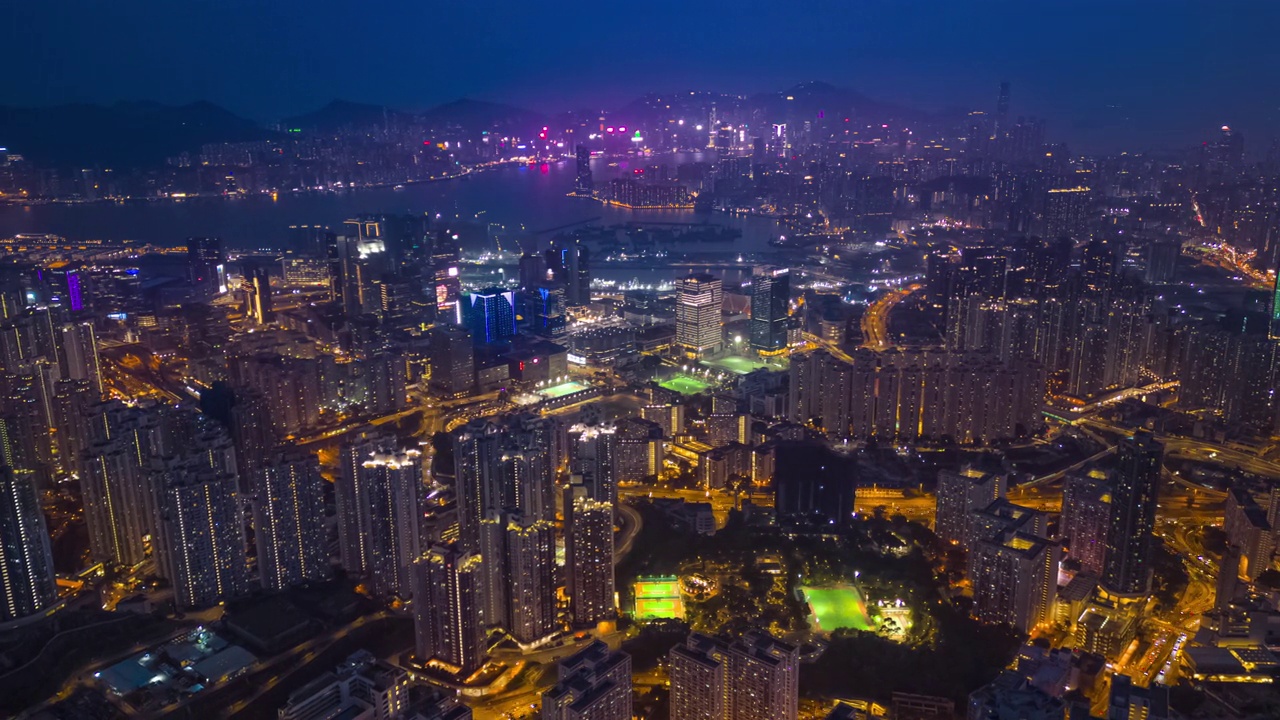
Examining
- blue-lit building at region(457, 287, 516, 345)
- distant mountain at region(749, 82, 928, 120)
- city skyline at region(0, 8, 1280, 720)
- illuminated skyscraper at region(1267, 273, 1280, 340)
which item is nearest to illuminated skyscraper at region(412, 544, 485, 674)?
city skyline at region(0, 8, 1280, 720)

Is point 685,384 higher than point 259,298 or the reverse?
the reverse

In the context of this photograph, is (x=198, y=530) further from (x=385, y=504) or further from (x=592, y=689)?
(x=592, y=689)

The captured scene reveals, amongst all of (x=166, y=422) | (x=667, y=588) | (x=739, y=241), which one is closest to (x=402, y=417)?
(x=166, y=422)

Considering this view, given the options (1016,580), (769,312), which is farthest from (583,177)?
(1016,580)

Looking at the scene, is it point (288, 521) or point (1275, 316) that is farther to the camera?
point (1275, 316)

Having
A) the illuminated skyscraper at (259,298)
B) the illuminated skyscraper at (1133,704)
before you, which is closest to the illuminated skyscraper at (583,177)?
the illuminated skyscraper at (259,298)

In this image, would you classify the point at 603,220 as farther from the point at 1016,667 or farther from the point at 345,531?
the point at 1016,667

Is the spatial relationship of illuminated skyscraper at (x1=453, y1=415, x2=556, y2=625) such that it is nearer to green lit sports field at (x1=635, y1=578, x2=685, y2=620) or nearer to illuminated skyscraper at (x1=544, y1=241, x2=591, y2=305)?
green lit sports field at (x1=635, y1=578, x2=685, y2=620)
